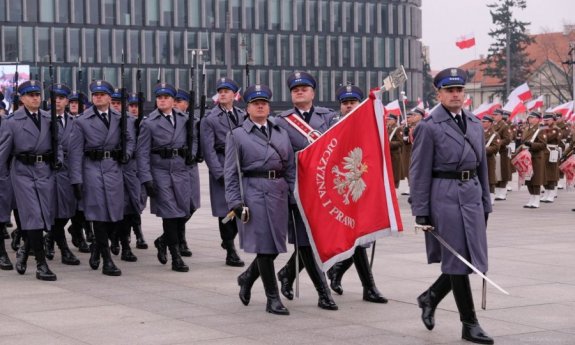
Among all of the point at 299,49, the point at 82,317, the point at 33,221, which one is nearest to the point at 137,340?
the point at 82,317

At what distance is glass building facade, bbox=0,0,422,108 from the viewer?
273ft

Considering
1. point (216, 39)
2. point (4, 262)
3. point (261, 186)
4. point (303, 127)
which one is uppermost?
point (216, 39)

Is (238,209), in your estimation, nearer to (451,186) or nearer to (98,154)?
(451,186)

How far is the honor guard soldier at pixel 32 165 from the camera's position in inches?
471

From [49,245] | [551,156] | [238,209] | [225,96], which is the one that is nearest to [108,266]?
[49,245]

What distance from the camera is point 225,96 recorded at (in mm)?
12930

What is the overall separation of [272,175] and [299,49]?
83.0 metres

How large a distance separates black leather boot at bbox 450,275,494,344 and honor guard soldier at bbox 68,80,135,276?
4985 millimetres

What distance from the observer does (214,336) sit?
8.41 metres

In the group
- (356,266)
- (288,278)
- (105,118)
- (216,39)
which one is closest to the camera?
(356,266)

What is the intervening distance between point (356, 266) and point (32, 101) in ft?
13.9

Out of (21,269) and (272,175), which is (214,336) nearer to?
(272,175)

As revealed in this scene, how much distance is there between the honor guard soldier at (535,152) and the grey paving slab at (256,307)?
8220 millimetres

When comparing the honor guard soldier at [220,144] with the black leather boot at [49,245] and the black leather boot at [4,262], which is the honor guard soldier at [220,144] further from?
the black leather boot at [4,262]
